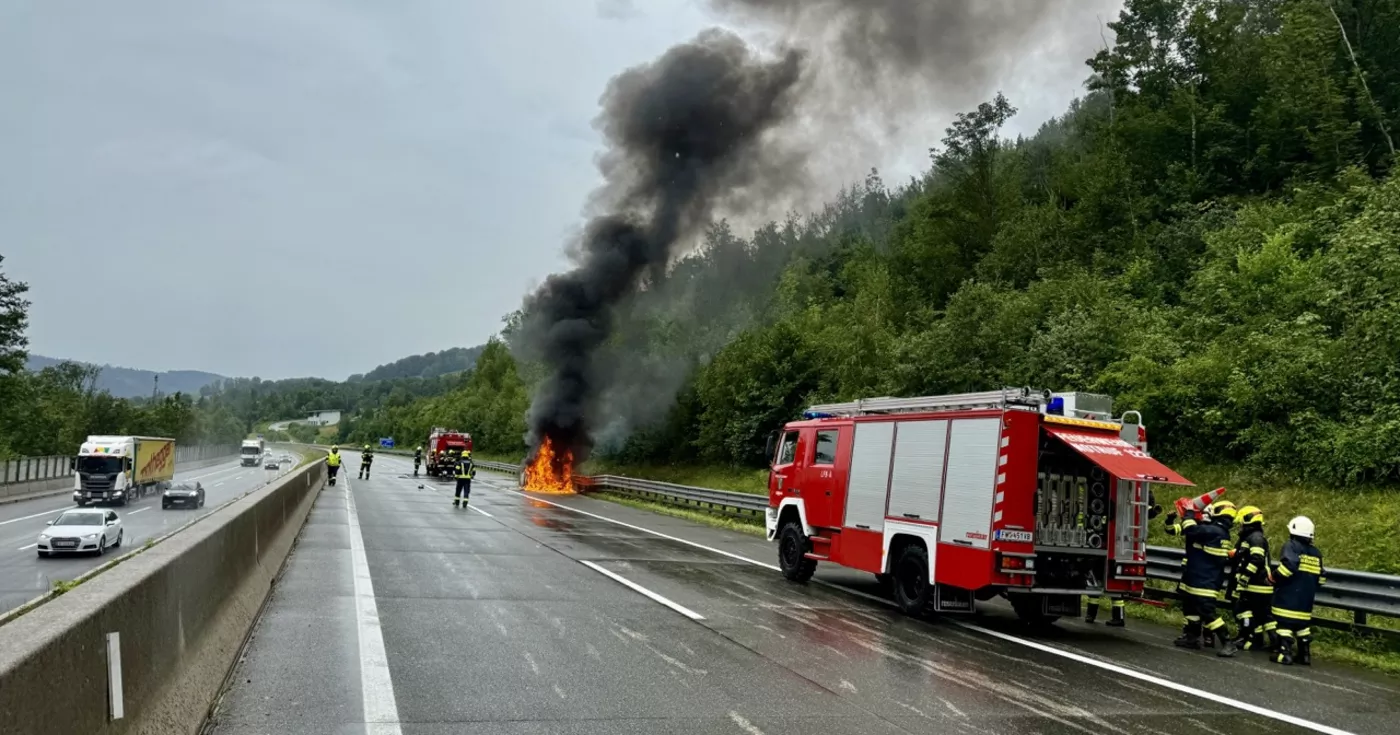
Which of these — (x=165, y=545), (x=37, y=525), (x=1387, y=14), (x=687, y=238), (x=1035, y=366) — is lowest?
(x=37, y=525)

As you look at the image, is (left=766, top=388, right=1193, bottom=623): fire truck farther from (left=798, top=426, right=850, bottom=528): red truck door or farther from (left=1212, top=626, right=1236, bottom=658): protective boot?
(left=1212, top=626, right=1236, bottom=658): protective boot

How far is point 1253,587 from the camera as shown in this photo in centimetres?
983

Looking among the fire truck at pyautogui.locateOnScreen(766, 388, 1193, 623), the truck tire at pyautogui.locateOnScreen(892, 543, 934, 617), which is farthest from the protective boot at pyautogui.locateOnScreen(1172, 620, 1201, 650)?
the truck tire at pyautogui.locateOnScreen(892, 543, 934, 617)

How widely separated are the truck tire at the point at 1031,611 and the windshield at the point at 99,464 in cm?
3705

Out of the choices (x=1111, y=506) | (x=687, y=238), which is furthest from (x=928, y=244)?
(x=1111, y=506)

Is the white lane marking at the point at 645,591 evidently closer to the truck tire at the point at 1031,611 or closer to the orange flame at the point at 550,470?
the truck tire at the point at 1031,611

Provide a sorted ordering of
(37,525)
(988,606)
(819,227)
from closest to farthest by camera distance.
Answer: (988,606), (37,525), (819,227)

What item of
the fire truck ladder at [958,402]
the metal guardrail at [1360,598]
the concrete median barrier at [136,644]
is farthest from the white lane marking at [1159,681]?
the concrete median barrier at [136,644]

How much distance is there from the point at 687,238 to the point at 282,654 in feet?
112

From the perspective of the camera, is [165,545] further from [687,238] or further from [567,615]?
[687,238]

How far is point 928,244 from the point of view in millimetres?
53562

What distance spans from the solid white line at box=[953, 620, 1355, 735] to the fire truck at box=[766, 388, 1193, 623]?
56 centimetres

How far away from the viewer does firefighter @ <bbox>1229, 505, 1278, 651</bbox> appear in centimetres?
966

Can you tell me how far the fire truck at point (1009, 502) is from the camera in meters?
9.95
